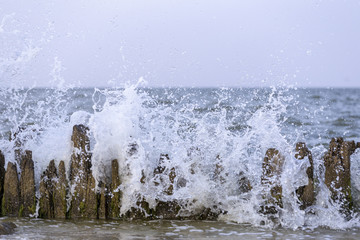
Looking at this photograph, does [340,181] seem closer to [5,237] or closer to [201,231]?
[201,231]

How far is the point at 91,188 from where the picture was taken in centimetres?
441

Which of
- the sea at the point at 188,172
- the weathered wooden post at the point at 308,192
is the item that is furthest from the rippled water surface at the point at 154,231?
the weathered wooden post at the point at 308,192

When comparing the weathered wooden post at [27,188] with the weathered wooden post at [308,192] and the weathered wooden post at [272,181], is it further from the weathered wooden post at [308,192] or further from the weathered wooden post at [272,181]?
the weathered wooden post at [308,192]

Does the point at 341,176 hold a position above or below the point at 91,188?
above

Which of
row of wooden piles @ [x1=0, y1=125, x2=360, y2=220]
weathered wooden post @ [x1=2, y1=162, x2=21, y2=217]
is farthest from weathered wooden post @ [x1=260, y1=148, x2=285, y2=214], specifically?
weathered wooden post @ [x1=2, y1=162, x2=21, y2=217]

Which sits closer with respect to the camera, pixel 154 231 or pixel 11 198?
pixel 154 231

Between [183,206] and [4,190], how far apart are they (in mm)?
1637

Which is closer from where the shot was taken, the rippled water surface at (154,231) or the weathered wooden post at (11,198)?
the rippled water surface at (154,231)

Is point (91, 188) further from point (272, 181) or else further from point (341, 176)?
point (341, 176)

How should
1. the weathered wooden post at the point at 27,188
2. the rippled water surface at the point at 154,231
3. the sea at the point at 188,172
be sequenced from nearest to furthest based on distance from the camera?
the rippled water surface at the point at 154,231, the sea at the point at 188,172, the weathered wooden post at the point at 27,188

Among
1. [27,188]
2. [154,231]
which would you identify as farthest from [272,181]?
[27,188]

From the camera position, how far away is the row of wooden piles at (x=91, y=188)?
4.39 m

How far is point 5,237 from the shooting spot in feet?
11.9

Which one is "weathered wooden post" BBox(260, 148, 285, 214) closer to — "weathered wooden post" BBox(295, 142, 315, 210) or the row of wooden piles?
the row of wooden piles
